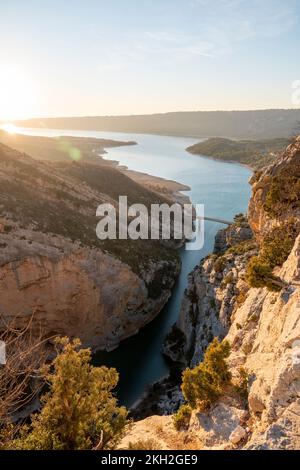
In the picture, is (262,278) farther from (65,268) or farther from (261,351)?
(65,268)

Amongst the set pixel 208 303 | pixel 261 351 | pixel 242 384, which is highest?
pixel 261 351

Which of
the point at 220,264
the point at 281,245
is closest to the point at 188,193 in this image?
the point at 220,264

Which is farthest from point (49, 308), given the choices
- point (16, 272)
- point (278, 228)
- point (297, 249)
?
point (297, 249)

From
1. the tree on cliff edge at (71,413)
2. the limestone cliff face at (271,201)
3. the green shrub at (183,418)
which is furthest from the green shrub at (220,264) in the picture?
the tree on cliff edge at (71,413)

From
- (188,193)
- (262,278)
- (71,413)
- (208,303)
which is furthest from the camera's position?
(188,193)

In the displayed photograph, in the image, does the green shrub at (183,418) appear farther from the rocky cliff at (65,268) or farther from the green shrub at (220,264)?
the green shrub at (220,264)

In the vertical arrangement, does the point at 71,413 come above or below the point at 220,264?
above
